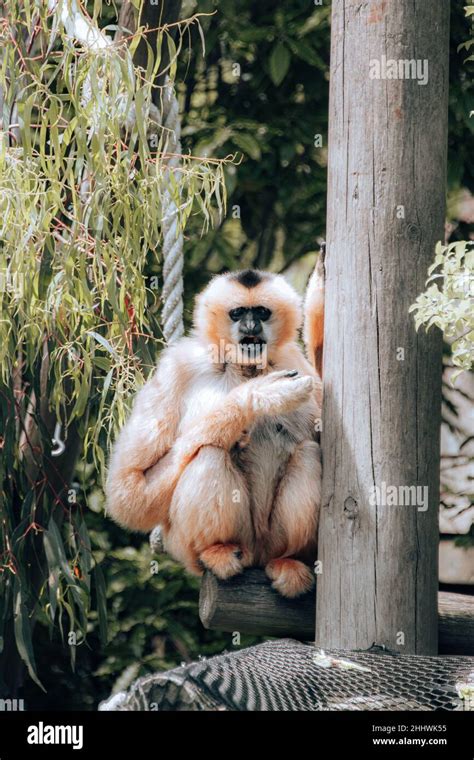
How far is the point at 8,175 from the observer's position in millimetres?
3914

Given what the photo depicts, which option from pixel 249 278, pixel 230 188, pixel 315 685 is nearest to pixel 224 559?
pixel 315 685

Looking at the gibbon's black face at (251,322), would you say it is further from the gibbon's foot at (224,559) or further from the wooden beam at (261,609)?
the wooden beam at (261,609)

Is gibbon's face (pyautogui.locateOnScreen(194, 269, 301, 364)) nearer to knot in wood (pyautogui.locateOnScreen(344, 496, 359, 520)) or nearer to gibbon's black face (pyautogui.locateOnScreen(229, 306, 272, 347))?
gibbon's black face (pyautogui.locateOnScreen(229, 306, 272, 347))

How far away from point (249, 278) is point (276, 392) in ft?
2.22

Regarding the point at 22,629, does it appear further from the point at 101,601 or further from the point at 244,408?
the point at 244,408

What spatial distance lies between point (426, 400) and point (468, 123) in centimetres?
315

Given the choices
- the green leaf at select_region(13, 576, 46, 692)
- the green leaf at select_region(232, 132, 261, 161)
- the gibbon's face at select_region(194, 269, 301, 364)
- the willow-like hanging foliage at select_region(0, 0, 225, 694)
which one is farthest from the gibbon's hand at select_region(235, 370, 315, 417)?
the green leaf at select_region(232, 132, 261, 161)

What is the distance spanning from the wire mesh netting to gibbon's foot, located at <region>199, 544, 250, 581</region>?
0.51m

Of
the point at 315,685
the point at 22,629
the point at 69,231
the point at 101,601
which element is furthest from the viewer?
the point at 101,601

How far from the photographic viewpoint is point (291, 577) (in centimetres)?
375

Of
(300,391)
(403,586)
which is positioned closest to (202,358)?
(300,391)

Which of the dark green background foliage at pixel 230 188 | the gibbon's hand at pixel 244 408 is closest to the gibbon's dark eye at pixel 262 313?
the gibbon's hand at pixel 244 408

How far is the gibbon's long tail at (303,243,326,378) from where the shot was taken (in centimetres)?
402

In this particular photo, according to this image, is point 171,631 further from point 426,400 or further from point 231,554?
point 426,400
